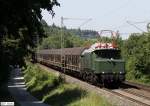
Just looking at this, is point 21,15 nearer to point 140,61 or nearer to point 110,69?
point 110,69

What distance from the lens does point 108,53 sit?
37344mm

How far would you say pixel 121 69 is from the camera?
36.7 m

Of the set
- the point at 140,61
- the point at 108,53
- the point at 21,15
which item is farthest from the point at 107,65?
the point at 140,61

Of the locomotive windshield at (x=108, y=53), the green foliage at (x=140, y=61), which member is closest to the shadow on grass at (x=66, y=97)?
the locomotive windshield at (x=108, y=53)

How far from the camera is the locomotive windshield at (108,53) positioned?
1469 inches

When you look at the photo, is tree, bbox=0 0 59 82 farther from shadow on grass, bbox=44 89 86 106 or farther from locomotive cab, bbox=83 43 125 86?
locomotive cab, bbox=83 43 125 86

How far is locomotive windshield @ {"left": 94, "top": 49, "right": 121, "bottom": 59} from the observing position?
1469 inches

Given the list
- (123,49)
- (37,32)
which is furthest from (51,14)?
(123,49)

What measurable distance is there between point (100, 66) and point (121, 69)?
150cm

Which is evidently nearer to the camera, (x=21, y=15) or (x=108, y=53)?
(x=21, y=15)

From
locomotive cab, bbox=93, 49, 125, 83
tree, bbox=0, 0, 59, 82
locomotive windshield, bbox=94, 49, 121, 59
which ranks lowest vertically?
locomotive cab, bbox=93, 49, 125, 83

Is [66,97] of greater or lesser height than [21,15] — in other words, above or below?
below

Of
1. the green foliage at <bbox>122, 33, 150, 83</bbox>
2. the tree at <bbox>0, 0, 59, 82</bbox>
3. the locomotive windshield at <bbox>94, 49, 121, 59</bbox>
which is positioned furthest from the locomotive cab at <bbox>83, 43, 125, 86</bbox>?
the green foliage at <bbox>122, 33, 150, 83</bbox>

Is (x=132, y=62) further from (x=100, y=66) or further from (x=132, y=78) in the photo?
(x=100, y=66)
